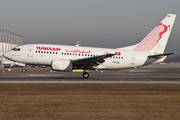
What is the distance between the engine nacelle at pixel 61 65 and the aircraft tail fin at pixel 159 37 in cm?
1101

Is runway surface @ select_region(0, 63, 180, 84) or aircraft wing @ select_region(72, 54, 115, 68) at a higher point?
aircraft wing @ select_region(72, 54, 115, 68)

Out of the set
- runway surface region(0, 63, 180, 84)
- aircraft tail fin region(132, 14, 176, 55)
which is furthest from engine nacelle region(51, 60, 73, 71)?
aircraft tail fin region(132, 14, 176, 55)

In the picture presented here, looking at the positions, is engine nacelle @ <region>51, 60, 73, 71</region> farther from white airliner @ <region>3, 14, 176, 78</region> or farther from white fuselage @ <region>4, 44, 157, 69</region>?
white fuselage @ <region>4, 44, 157, 69</region>

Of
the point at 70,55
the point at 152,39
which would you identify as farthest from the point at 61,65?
the point at 152,39

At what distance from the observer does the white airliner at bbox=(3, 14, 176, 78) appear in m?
36.1

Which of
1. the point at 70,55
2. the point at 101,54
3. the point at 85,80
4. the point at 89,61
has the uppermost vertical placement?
the point at 101,54

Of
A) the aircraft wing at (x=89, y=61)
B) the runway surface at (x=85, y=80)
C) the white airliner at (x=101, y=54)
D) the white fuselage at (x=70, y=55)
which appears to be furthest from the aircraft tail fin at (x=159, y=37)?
the aircraft wing at (x=89, y=61)

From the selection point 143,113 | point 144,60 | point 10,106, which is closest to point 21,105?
point 10,106

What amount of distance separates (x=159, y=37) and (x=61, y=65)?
14553 millimetres

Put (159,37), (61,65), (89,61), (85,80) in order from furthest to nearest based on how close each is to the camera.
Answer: (159,37) < (89,61) < (61,65) < (85,80)

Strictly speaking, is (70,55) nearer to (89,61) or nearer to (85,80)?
(89,61)

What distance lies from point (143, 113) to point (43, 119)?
17.4 ft

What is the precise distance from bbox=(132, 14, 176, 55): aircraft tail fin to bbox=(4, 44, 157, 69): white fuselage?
1073 millimetres

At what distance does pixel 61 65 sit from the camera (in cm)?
3400
